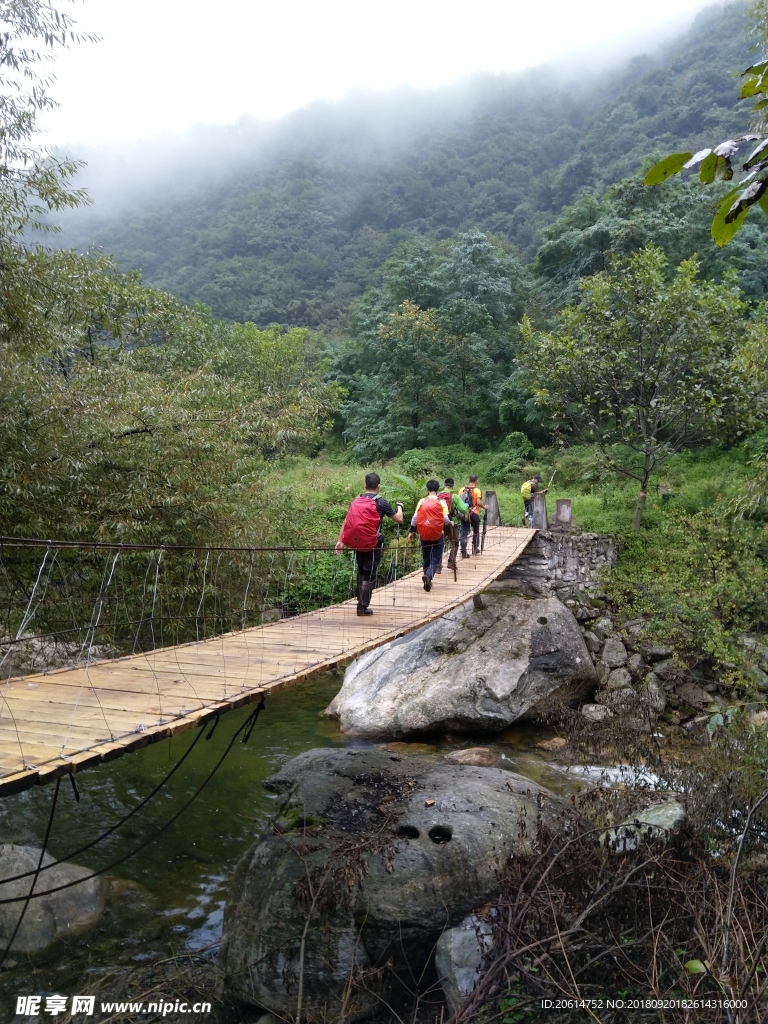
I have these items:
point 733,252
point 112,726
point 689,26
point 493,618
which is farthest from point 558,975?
point 689,26

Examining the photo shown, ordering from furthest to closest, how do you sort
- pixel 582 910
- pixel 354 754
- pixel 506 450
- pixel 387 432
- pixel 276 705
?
1. pixel 387 432
2. pixel 506 450
3. pixel 276 705
4. pixel 354 754
5. pixel 582 910

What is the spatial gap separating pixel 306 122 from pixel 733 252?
75475 mm

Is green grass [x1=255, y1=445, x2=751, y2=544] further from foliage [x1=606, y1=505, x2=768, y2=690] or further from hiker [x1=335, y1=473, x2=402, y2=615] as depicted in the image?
hiker [x1=335, y1=473, x2=402, y2=615]

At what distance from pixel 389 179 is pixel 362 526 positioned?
5670cm

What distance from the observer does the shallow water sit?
464 cm

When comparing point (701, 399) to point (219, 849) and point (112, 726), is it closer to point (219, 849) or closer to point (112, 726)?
point (219, 849)

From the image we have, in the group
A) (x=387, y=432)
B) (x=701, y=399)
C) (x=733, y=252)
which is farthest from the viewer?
(x=387, y=432)

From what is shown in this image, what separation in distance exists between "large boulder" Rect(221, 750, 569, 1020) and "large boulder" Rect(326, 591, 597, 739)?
3550 mm

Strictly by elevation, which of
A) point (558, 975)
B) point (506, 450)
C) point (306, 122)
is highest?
point (306, 122)

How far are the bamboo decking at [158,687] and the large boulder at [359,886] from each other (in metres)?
0.95

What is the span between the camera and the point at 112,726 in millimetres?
3559

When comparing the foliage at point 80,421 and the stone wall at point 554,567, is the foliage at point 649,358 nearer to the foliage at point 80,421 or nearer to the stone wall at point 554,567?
the stone wall at point 554,567

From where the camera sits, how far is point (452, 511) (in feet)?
32.2

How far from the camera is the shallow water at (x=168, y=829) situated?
464 cm
